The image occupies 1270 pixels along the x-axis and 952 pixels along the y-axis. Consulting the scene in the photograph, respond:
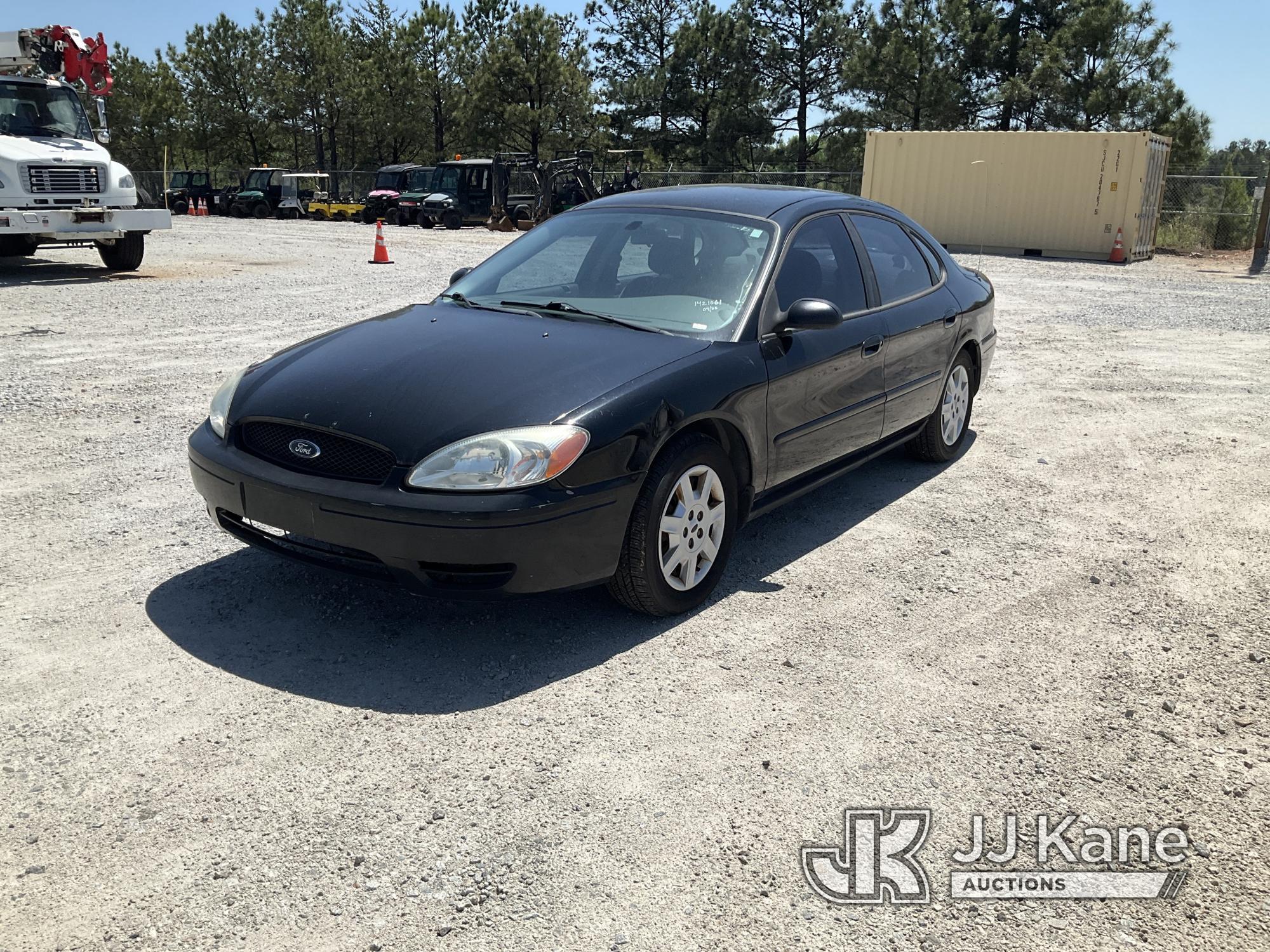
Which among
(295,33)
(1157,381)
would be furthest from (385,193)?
(1157,381)

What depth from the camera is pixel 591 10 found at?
55281 mm

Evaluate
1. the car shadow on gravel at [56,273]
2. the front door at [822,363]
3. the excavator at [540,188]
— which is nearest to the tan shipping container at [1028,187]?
the excavator at [540,188]

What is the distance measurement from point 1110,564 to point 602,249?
8.82 ft

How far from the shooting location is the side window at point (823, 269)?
4707 millimetres

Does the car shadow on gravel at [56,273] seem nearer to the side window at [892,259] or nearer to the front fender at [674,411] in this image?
the side window at [892,259]

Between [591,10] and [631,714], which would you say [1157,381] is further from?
[591,10]

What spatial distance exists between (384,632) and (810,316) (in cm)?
208

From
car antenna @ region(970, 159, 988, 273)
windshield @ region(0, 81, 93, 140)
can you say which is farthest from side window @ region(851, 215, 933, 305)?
car antenna @ region(970, 159, 988, 273)

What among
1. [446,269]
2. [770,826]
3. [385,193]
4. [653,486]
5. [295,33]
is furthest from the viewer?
→ [295,33]

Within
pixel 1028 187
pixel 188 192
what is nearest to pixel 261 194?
pixel 188 192

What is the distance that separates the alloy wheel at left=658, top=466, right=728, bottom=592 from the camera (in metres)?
3.95

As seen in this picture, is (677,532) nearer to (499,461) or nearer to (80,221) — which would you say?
(499,461)

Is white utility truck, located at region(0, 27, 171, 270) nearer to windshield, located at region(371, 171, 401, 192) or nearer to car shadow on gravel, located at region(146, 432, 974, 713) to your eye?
car shadow on gravel, located at region(146, 432, 974, 713)

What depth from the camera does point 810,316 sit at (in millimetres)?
4375
